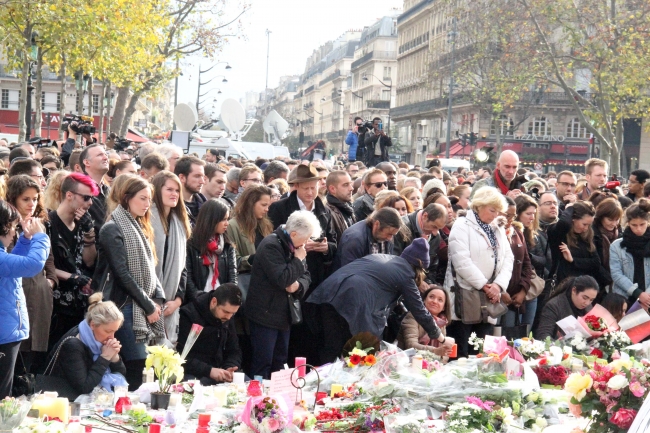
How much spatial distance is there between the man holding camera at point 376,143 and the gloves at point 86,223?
7.59 m

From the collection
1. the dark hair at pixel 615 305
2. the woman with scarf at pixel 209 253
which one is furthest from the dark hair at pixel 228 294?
the dark hair at pixel 615 305

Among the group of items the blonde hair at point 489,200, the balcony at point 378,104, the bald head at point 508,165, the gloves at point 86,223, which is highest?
the balcony at point 378,104

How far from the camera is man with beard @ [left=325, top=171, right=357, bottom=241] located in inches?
376

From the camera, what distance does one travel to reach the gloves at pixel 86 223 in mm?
8039

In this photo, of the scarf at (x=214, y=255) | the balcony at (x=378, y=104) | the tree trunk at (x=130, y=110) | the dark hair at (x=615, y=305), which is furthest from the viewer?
the balcony at (x=378, y=104)

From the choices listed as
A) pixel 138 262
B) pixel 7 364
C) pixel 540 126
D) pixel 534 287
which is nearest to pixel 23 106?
pixel 534 287

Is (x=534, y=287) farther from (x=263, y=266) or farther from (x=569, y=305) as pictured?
(x=263, y=266)

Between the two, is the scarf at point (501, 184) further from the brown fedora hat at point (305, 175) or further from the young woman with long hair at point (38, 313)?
the young woman with long hair at point (38, 313)

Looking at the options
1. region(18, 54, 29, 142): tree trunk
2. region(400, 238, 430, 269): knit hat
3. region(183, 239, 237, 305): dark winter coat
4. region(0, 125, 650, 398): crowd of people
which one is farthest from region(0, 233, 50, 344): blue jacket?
region(18, 54, 29, 142): tree trunk

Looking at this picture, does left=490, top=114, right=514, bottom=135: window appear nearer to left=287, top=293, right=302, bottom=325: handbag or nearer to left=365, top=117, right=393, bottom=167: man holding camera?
left=365, top=117, right=393, bottom=167: man holding camera

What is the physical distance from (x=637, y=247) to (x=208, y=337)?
4.63 metres

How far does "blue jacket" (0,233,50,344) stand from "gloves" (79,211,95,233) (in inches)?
58.6

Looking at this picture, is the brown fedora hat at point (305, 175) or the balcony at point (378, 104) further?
the balcony at point (378, 104)

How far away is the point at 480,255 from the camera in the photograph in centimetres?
951
